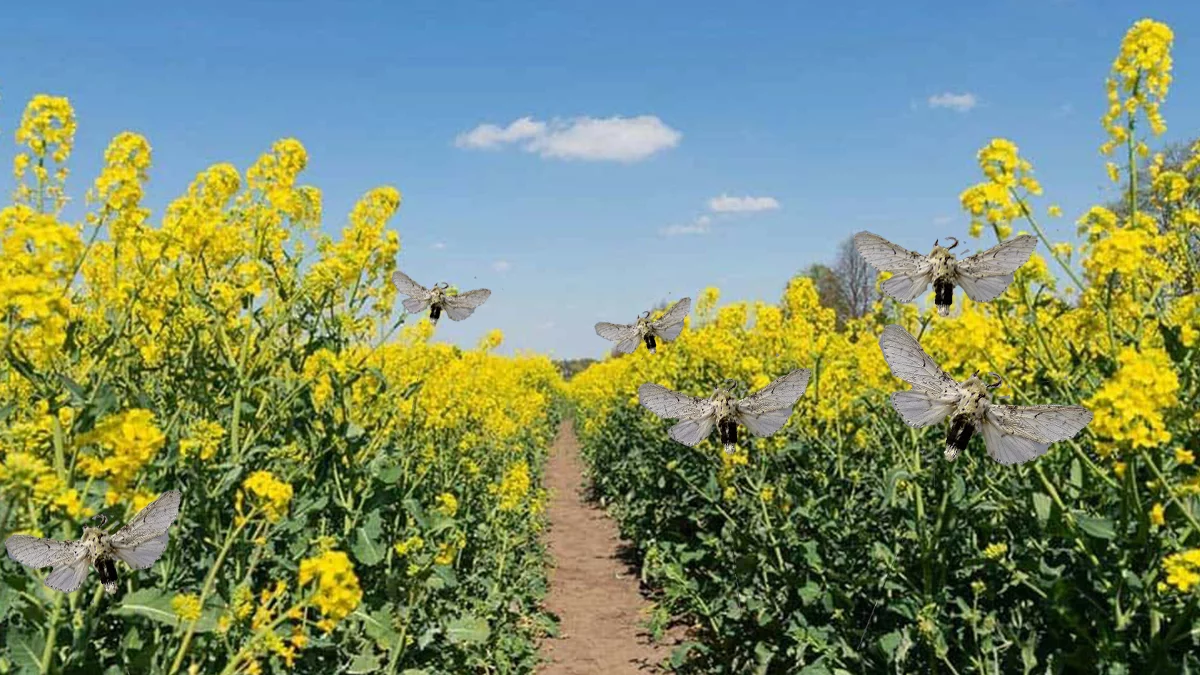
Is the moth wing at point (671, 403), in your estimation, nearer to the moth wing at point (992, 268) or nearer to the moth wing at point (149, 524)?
the moth wing at point (992, 268)

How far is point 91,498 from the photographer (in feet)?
7.75

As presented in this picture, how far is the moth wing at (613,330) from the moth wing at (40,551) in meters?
1.65

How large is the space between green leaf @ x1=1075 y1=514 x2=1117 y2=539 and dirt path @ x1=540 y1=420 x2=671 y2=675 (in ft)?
13.1

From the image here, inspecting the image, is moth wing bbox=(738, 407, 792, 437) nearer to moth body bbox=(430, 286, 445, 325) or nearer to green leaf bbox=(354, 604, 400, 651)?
moth body bbox=(430, 286, 445, 325)

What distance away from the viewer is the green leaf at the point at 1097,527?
7.16 ft

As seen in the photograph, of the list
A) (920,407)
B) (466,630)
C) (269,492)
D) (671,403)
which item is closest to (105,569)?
(269,492)

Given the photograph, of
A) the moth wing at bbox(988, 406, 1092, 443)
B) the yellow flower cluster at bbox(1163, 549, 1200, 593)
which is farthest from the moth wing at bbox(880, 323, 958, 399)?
the yellow flower cluster at bbox(1163, 549, 1200, 593)

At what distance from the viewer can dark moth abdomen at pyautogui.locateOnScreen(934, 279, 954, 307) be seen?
194 centimetres

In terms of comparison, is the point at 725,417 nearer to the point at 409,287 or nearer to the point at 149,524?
the point at 149,524

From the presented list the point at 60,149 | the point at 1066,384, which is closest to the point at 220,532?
the point at 60,149

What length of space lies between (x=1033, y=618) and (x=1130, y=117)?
173 cm

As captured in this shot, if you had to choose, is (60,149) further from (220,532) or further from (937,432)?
(937,432)

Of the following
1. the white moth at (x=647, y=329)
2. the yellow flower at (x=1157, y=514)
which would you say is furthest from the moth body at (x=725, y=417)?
the yellow flower at (x=1157, y=514)

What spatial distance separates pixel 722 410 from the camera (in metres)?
2.06
